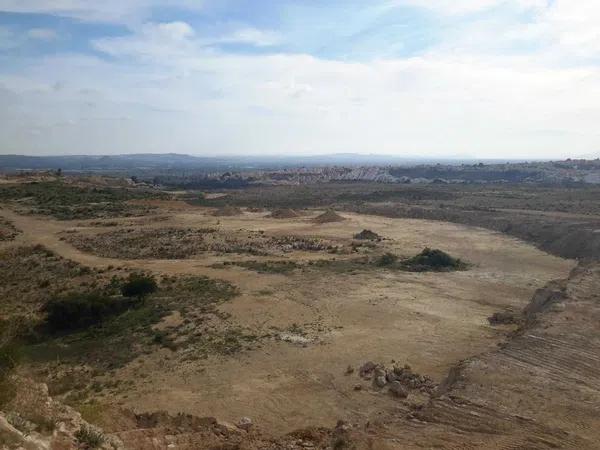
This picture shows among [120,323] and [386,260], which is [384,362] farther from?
[386,260]

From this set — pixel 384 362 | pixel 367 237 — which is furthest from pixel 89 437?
pixel 367 237

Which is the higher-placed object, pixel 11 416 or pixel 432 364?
pixel 11 416

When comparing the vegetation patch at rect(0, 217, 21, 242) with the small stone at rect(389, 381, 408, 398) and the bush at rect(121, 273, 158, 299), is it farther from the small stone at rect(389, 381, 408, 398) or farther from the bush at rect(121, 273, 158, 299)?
the small stone at rect(389, 381, 408, 398)

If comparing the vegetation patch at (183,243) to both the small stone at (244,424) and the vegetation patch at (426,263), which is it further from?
the small stone at (244,424)

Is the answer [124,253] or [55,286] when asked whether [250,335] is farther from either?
[124,253]

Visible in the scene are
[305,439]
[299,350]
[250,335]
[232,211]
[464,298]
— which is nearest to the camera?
[305,439]

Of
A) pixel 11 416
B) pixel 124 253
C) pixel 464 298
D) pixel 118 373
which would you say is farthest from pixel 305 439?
pixel 124 253

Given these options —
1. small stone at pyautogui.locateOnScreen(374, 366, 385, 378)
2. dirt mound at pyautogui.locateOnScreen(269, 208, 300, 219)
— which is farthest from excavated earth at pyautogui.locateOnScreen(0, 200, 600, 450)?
dirt mound at pyautogui.locateOnScreen(269, 208, 300, 219)
